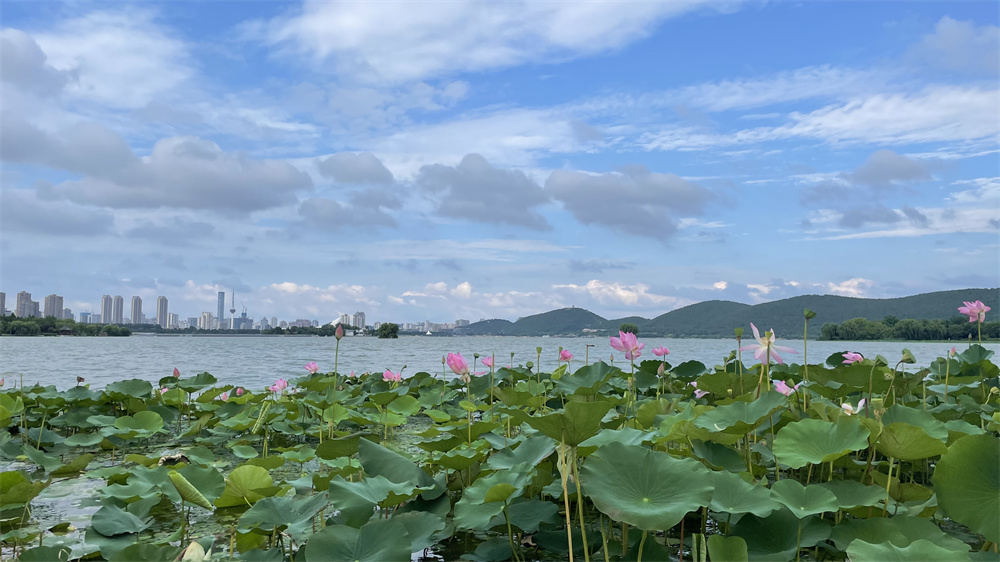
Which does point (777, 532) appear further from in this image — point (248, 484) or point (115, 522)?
point (115, 522)

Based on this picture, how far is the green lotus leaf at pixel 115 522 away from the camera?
1936mm

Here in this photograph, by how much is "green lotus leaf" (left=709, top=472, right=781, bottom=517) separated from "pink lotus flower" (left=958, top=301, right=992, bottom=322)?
2.78m

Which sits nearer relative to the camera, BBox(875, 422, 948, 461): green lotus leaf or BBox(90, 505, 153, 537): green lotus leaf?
BBox(875, 422, 948, 461): green lotus leaf

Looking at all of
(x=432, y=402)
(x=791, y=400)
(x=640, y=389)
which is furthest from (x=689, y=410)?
(x=432, y=402)

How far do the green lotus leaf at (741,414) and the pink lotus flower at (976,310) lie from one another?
239 cm

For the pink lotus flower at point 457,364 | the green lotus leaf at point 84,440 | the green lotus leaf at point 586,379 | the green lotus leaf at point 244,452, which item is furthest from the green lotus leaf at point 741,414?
the green lotus leaf at point 84,440

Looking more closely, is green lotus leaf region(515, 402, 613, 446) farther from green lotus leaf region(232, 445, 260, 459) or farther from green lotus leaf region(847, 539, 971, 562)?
green lotus leaf region(232, 445, 260, 459)

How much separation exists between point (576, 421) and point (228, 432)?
327 cm

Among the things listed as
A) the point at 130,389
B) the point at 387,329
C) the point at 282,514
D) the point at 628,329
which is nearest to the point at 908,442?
the point at 628,329

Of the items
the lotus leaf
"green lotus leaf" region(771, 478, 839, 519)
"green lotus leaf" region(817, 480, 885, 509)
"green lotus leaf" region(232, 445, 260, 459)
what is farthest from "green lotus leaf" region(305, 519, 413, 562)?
"green lotus leaf" region(232, 445, 260, 459)

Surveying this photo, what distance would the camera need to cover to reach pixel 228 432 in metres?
3.92

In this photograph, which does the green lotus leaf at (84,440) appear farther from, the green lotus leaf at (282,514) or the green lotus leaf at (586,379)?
the green lotus leaf at (586,379)

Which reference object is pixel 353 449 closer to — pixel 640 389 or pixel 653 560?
pixel 653 560

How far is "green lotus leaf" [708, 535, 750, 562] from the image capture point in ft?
4.58
